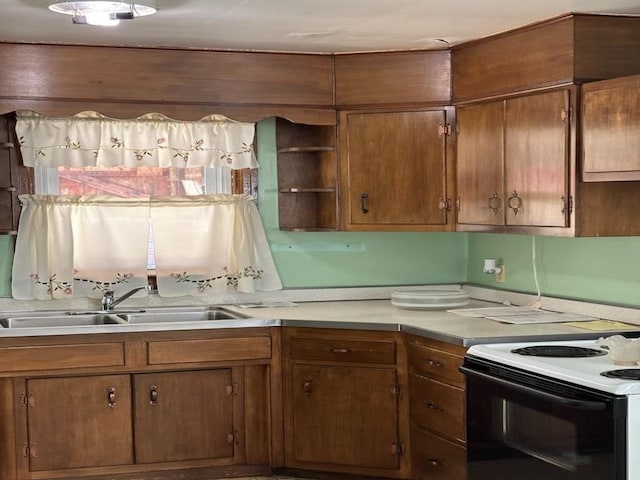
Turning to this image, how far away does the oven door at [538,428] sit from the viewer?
2928 millimetres

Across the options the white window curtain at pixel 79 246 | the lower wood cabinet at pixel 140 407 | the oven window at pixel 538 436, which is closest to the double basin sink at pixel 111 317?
the white window curtain at pixel 79 246

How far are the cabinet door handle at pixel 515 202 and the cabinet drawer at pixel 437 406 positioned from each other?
2.63 ft

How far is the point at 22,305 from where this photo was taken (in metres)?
4.78

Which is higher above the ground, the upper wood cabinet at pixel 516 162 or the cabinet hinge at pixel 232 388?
the upper wood cabinet at pixel 516 162

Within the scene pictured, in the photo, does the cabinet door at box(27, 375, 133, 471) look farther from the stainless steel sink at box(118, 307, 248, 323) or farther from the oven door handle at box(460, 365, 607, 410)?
the oven door handle at box(460, 365, 607, 410)

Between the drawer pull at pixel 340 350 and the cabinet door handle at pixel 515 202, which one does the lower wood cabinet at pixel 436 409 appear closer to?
the drawer pull at pixel 340 350

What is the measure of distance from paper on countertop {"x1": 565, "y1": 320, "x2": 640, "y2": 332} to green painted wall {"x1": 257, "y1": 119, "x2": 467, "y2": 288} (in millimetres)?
1301

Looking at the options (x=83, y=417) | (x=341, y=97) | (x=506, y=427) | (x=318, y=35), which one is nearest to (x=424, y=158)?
(x=341, y=97)

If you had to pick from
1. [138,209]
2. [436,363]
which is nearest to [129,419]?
[138,209]

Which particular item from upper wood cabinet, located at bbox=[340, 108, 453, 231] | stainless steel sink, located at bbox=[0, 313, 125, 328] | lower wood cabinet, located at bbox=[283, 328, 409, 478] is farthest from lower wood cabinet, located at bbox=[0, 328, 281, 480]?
upper wood cabinet, located at bbox=[340, 108, 453, 231]

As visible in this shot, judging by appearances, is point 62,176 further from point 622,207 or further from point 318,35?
point 622,207

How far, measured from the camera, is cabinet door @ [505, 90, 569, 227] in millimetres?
3908

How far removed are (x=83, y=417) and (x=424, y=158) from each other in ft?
6.36

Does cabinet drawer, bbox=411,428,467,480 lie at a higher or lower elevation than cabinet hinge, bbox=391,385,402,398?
lower
